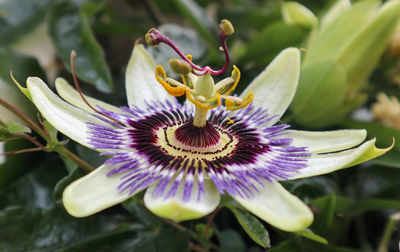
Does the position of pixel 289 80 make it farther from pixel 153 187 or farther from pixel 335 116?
pixel 153 187

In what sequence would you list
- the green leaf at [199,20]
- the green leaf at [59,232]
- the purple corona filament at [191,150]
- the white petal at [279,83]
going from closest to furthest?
the purple corona filament at [191,150]
the green leaf at [59,232]
the white petal at [279,83]
the green leaf at [199,20]

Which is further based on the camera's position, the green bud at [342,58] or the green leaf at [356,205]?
the green bud at [342,58]

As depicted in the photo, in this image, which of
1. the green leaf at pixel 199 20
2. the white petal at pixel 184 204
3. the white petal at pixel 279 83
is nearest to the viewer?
the white petal at pixel 184 204

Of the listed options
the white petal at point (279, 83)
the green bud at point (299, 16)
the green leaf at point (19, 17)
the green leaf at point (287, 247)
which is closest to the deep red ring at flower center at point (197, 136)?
the white petal at point (279, 83)

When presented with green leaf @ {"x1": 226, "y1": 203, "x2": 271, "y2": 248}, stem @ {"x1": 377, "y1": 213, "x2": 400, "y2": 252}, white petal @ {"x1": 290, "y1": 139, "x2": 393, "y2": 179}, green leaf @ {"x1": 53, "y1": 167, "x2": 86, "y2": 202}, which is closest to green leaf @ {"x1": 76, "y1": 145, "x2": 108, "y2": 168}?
green leaf @ {"x1": 53, "y1": 167, "x2": 86, "y2": 202}

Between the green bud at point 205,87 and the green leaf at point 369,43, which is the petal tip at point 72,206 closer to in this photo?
the green bud at point 205,87

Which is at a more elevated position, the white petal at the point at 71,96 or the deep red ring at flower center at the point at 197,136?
the white petal at the point at 71,96

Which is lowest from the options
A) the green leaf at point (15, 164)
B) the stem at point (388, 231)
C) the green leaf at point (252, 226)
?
the stem at point (388, 231)

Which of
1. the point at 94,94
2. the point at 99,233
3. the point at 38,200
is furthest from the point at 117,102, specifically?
the point at 99,233
